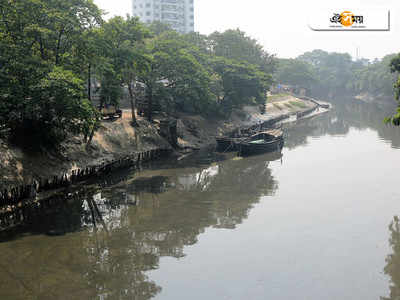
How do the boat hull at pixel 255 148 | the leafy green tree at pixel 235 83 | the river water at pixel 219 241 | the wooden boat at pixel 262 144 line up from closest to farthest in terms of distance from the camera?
the river water at pixel 219 241 → the boat hull at pixel 255 148 → the wooden boat at pixel 262 144 → the leafy green tree at pixel 235 83

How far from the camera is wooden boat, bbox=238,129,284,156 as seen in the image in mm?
44719

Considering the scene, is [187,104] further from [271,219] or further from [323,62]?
[323,62]

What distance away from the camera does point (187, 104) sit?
55.0 meters

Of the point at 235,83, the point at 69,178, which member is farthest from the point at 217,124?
the point at 69,178

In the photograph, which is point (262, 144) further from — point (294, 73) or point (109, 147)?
point (294, 73)

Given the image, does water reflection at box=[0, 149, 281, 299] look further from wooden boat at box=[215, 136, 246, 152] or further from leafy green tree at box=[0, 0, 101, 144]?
wooden boat at box=[215, 136, 246, 152]

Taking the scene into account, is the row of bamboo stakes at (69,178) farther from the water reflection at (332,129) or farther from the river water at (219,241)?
the water reflection at (332,129)

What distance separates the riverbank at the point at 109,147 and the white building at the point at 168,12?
100043 millimetres

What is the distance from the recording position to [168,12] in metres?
157

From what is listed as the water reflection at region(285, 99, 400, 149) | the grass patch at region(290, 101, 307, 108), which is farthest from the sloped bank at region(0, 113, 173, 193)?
the grass patch at region(290, 101, 307, 108)

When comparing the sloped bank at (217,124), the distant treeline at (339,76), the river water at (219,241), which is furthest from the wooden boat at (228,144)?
the distant treeline at (339,76)

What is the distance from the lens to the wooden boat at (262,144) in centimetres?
4472

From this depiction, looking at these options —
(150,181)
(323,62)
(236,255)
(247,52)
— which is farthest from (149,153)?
(323,62)

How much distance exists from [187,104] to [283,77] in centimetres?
9225
